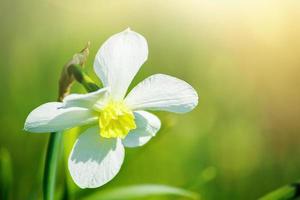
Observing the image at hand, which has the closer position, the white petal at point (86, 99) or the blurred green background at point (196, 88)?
the white petal at point (86, 99)

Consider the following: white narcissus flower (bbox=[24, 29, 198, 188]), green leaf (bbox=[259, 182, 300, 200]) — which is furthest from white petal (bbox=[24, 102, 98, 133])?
green leaf (bbox=[259, 182, 300, 200])

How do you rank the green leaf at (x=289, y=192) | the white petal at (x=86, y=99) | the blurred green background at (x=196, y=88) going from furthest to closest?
1. the blurred green background at (x=196, y=88)
2. the green leaf at (x=289, y=192)
3. the white petal at (x=86, y=99)

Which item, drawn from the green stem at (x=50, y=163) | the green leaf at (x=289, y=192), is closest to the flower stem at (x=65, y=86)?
the green stem at (x=50, y=163)

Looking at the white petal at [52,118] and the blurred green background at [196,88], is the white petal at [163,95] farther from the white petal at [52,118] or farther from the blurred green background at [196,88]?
the blurred green background at [196,88]

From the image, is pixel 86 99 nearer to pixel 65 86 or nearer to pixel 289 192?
pixel 65 86

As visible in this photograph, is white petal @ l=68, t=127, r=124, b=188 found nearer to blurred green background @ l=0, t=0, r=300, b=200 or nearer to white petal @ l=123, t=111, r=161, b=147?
white petal @ l=123, t=111, r=161, b=147

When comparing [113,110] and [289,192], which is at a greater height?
[113,110]

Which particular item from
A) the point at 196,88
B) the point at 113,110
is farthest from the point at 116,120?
the point at 196,88
